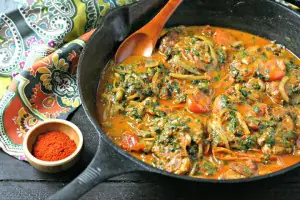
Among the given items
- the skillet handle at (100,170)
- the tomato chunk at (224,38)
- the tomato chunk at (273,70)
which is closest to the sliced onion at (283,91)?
the tomato chunk at (273,70)

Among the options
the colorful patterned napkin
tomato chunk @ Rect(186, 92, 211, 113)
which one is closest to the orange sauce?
tomato chunk @ Rect(186, 92, 211, 113)

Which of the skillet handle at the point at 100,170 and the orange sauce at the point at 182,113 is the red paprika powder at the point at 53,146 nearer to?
the orange sauce at the point at 182,113

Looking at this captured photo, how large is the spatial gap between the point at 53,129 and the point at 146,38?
4.50ft

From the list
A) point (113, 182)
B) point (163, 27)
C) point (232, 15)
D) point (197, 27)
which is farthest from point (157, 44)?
point (113, 182)

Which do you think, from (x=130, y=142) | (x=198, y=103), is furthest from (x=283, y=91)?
(x=130, y=142)

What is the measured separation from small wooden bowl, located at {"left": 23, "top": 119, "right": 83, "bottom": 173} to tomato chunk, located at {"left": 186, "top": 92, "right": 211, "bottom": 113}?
3.33ft

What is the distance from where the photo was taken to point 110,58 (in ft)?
14.5

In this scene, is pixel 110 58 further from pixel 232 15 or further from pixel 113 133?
pixel 232 15

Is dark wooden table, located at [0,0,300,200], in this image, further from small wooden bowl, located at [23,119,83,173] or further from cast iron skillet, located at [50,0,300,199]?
cast iron skillet, located at [50,0,300,199]

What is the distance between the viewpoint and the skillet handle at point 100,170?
274 centimetres

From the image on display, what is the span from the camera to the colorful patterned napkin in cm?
402

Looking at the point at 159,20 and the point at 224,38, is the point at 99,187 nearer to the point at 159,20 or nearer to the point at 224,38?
the point at 159,20

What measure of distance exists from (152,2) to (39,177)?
6.92 ft

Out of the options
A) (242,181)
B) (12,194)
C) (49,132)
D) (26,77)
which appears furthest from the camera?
(26,77)
